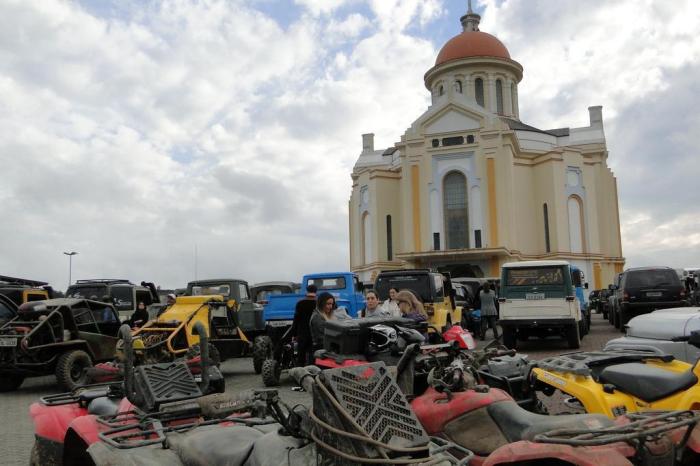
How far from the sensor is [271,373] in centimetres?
1035

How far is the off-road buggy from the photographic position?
1025 centimetres

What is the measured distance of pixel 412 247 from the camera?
4300 cm

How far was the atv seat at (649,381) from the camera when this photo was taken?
3.96 meters

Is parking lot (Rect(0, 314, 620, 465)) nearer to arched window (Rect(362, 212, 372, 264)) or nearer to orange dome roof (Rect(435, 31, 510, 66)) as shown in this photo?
arched window (Rect(362, 212, 372, 264))

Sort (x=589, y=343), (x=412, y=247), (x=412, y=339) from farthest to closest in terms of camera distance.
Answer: (x=412, y=247) < (x=589, y=343) < (x=412, y=339)

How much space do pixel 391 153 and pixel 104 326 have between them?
4119 centimetres

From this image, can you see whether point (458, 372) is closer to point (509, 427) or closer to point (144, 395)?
point (509, 427)

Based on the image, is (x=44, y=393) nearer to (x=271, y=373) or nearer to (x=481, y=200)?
(x=271, y=373)

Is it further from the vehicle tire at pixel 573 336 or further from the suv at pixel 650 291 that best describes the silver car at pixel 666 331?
the suv at pixel 650 291

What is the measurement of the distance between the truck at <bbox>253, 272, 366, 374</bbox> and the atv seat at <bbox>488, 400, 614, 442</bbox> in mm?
8584

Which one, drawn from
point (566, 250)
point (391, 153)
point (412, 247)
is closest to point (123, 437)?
point (412, 247)

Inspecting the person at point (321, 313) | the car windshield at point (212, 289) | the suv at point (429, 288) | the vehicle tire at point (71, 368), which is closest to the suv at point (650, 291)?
the suv at point (429, 288)

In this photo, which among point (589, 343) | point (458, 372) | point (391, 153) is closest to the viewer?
point (458, 372)

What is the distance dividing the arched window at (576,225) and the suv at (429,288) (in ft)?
99.8
